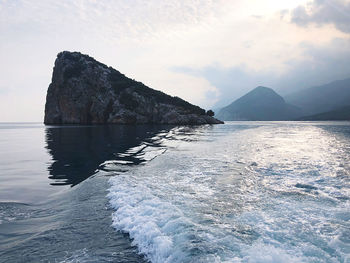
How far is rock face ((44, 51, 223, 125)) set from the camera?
109938mm

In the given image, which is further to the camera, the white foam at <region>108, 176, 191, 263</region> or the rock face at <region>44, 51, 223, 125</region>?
the rock face at <region>44, 51, 223, 125</region>

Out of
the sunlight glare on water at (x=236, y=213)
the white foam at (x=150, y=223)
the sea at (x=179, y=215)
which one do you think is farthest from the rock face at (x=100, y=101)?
the white foam at (x=150, y=223)

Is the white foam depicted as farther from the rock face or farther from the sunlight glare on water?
the rock face

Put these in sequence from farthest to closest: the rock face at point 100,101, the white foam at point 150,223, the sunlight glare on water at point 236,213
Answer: the rock face at point 100,101
the white foam at point 150,223
the sunlight glare on water at point 236,213

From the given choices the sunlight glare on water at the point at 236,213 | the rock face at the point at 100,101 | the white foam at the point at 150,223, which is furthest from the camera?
the rock face at the point at 100,101

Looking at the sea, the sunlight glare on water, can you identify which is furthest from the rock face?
the sea

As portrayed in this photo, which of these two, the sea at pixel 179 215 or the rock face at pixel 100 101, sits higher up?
the rock face at pixel 100 101

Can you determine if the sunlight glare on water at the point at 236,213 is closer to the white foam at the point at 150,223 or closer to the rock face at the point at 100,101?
the white foam at the point at 150,223

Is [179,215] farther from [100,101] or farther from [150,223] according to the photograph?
[100,101]

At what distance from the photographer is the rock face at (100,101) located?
10994 cm

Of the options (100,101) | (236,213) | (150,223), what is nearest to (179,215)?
(150,223)

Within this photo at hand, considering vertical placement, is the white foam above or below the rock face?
below

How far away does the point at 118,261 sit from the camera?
509 cm

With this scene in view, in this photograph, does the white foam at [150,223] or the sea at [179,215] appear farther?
the white foam at [150,223]
